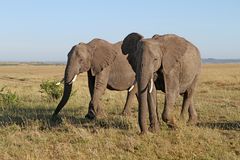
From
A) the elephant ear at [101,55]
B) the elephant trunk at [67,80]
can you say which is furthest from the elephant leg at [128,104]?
the elephant trunk at [67,80]

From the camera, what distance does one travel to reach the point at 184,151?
7.65 metres

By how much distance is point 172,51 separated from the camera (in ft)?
31.6

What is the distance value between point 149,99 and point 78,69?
357cm

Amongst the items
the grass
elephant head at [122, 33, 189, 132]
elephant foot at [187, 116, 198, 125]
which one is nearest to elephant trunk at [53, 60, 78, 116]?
the grass

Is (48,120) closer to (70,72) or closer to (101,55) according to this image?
(70,72)

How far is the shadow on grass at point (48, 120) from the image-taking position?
35.0 feet

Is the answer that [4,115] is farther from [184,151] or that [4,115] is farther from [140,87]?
[184,151]

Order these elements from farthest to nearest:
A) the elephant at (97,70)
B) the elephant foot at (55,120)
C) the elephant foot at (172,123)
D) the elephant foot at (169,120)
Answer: the elephant at (97,70), the elephant foot at (55,120), the elephant foot at (172,123), the elephant foot at (169,120)

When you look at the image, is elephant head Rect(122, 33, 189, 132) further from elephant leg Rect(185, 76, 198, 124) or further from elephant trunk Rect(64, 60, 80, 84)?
elephant trunk Rect(64, 60, 80, 84)

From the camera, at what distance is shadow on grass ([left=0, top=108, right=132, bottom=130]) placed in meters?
10.7

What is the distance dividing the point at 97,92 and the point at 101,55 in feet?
4.40

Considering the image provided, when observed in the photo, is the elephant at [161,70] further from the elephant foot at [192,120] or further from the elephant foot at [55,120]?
the elephant foot at [55,120]

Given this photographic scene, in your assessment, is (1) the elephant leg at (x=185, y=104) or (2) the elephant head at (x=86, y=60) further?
(2) the elephant head at (x=86, y=60)

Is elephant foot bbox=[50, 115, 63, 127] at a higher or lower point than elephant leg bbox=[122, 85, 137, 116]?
lower
